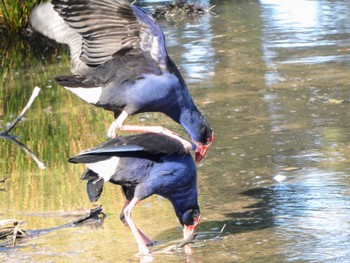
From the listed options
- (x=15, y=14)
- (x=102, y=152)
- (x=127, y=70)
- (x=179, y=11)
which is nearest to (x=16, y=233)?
(x=102, y=152)

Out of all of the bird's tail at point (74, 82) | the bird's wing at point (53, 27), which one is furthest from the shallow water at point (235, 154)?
the bird's wing at point (53, 27)

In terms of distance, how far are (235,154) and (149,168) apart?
5.32 feet

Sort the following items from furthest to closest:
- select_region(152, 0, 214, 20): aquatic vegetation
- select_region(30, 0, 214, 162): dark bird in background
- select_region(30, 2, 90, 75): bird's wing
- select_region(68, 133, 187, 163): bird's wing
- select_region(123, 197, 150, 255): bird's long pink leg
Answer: select_region(152, 0, 214, 20): aquatic vegetation, select_region(30, 2, 90, 75): bird's wing, select_region(30, 0, 214, 162): dark bird in background, select_region(68, 133, 187, 163): bird's wing, select_region(123, 197, 150, 255): bird's long pink leg

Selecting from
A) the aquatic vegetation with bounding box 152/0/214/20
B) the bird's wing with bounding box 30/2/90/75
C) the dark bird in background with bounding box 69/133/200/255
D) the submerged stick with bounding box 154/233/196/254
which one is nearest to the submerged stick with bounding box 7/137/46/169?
the bird's wing with bounding box 30/2/90/75

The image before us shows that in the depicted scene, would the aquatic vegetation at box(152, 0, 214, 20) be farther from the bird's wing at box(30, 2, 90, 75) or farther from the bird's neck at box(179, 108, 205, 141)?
the bird's neck at box(179, 108, 205, 141)

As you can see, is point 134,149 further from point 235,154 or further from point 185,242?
point 235,154

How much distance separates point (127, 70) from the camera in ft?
18.3

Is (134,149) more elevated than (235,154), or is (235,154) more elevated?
(134,149)

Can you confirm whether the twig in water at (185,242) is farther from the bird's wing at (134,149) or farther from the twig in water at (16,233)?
the twig in water at (16,233)

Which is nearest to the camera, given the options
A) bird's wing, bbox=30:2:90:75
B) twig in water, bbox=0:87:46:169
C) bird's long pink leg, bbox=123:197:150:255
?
bird's long pink leg, bbox=123:197:150:255

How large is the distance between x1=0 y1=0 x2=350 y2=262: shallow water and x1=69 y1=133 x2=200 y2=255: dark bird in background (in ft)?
0.68

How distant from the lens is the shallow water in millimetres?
5277

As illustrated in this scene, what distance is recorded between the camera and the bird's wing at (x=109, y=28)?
5574mm

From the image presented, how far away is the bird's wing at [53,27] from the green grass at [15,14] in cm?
642
